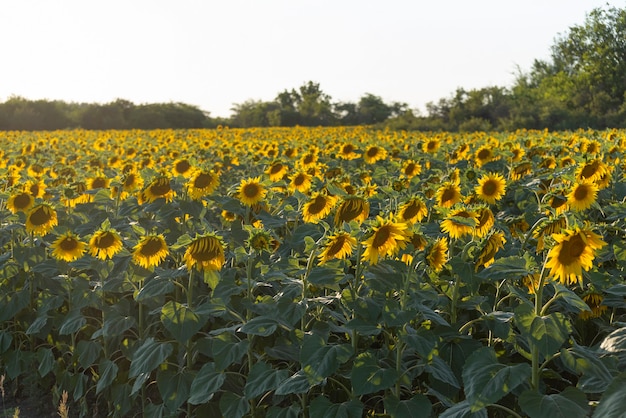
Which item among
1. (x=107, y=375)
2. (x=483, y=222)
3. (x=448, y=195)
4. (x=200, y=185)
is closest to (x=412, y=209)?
(x=483, y=222)

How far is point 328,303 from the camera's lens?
10.8 ft

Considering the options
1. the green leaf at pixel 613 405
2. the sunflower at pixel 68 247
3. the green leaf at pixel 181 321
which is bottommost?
the green leaf at pixel 181 321

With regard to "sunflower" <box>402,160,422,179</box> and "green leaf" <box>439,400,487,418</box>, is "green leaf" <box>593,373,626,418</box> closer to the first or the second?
"green leaf" <box>439,400,487,418</box>

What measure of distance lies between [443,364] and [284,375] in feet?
2.42

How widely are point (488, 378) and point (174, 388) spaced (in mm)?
1772

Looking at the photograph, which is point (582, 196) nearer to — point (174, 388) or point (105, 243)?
point (174, 388)

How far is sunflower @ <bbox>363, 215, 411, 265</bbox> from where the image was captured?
2.91m

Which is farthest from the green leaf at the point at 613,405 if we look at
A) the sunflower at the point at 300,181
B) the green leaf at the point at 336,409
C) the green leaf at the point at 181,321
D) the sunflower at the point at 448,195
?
the sunflower at the point at 300,181

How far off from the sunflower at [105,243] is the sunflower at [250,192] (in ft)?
2.89

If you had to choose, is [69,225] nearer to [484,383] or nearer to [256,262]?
[256,262]

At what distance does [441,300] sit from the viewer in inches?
128

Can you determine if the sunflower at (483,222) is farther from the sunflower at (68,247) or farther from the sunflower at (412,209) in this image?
the sunflower at (68,247)

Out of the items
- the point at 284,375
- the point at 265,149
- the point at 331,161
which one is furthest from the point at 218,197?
the point at 265,149

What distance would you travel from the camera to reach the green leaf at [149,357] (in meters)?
3.49
